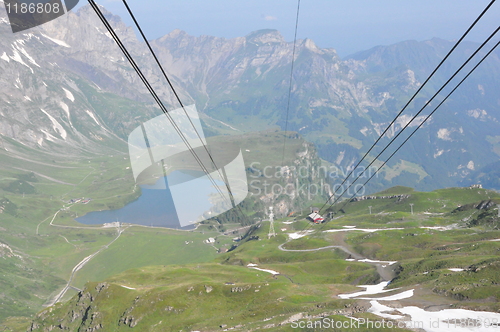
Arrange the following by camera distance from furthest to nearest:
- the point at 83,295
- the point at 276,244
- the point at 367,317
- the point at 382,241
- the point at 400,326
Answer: the point at 276,244
the point at 382,241
the point at 83,295
the point at 367,317
the point at 400,326

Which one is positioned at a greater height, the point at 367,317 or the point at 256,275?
the point at 367,317

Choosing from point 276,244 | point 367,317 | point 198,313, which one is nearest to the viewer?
point 367,317

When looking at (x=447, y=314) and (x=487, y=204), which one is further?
(x=487, y=204)

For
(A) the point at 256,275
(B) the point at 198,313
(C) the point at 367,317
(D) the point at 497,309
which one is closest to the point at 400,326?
(C) the point at 367,317

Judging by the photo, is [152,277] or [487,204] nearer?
[152,277]

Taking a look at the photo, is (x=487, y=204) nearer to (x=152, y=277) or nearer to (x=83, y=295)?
(x=152, y=277)

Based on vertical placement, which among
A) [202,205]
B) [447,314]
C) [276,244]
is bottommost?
[276,244]

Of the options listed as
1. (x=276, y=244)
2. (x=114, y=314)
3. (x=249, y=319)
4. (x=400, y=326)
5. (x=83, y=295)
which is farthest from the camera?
(x=276, y=244)

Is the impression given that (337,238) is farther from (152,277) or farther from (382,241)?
(152,277)

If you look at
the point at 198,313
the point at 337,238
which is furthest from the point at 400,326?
the point at 337,238
